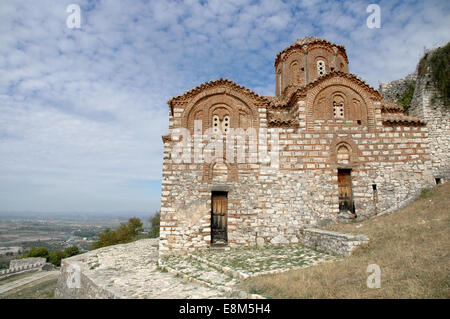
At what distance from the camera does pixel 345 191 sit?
11.4m

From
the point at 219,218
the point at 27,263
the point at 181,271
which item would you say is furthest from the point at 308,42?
the point at 27,263

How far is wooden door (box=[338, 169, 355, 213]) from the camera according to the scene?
1122 cm

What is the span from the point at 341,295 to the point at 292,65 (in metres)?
14.4

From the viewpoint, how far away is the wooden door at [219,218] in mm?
10570

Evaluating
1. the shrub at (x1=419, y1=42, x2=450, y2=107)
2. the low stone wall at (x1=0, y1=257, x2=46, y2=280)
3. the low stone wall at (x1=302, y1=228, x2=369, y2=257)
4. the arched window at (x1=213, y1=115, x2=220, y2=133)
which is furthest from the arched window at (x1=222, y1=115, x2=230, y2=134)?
the low stone wall at (x1=0, y1=257, x2=46, y2=280)

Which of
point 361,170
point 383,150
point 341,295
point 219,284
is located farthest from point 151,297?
point 383,150

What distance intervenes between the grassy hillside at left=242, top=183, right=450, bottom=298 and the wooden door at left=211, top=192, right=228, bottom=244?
441 centimetres

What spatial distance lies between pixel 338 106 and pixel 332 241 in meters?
6.75

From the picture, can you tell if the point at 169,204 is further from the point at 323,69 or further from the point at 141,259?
the point at 323,69

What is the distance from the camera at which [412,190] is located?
11.2 m

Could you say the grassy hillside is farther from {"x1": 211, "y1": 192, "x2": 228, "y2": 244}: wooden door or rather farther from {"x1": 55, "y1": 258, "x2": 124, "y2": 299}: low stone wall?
{"x1": 211, "y1": 192, "x2": 228, "y2": 244}: wooden door

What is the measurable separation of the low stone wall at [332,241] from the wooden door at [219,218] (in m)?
3.41

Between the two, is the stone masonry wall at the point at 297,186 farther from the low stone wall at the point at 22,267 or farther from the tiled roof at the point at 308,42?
the low stone wall at the point at 22,267

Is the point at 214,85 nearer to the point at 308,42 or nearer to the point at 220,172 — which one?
the point at 220,172
